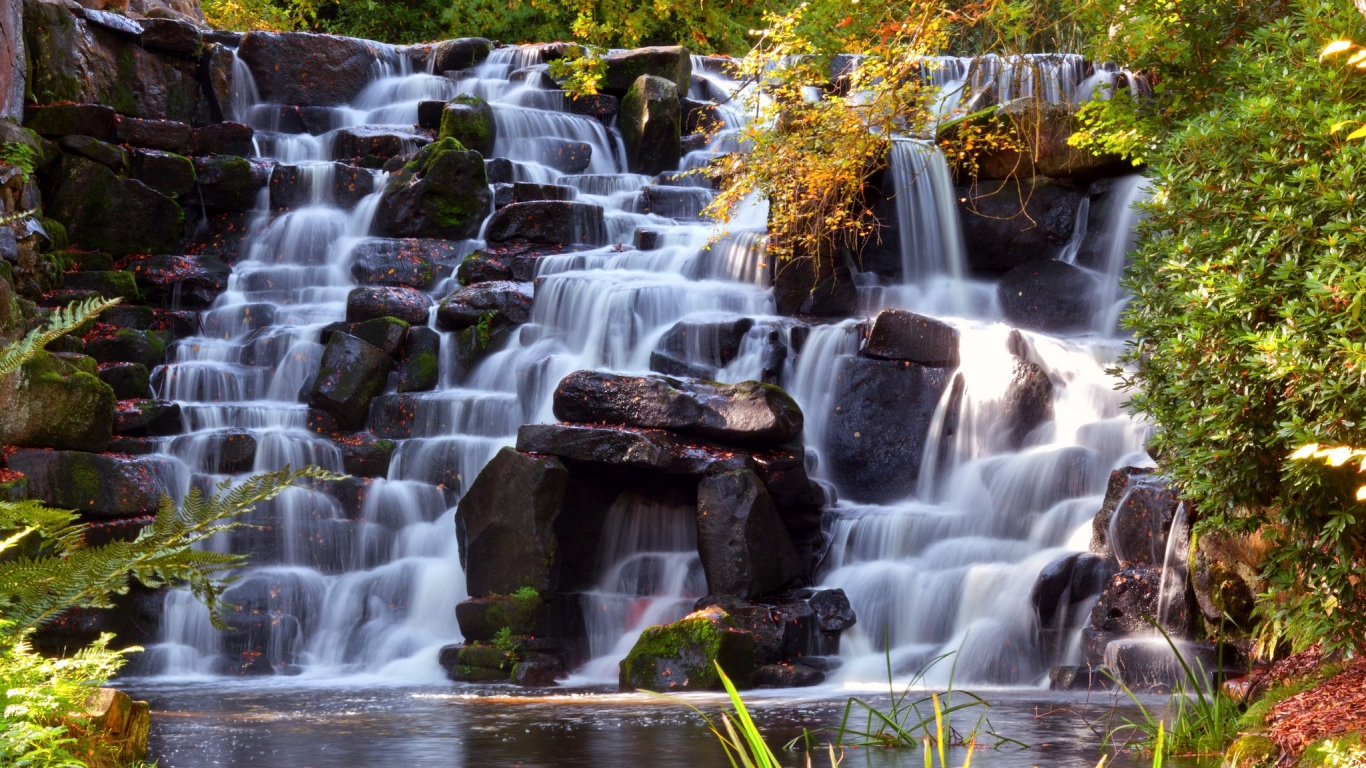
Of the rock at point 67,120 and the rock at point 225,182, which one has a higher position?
the rock at point 67,120

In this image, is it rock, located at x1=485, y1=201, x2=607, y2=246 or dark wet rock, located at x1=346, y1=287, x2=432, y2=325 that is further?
rock, located at x1=485, y1=201, x2=607, y2=246

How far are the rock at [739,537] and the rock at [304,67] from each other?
15.2 m

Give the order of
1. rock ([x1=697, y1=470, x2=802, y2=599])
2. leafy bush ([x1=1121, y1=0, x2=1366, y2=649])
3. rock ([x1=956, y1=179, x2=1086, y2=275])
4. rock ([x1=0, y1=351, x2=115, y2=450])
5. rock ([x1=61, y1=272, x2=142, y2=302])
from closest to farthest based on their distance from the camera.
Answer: leafy bush ([x1=1121, y1=0, x2=1366, y2=649]) < rock ([x1=697, y1=470, x2=802, y2=599]) < rock ([x1=0, y1=351, x2=115, y2=450]) < rock ([x1=61, y1=272, x2=142, y2=302]) < rock ([x1=956, y1=179, x2=1086, y2=275])

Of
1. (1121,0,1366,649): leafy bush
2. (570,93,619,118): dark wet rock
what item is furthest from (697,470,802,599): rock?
(570,93,619,118): dark wet rock

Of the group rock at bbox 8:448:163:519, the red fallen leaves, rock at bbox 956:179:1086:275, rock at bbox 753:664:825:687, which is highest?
rock at bbox 956:179:1086:275

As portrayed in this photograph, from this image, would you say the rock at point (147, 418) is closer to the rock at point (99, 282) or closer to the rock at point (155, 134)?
the rock at point (99, 282)

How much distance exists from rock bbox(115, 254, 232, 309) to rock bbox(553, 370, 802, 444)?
27.1ft

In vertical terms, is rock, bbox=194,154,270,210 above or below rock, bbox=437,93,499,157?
below

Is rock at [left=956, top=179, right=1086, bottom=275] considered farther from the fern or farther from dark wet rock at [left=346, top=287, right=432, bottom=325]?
the fern

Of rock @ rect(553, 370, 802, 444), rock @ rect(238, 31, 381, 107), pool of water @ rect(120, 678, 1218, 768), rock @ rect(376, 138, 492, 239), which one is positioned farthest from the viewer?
rock @ rect(238, 31, 381, 107)

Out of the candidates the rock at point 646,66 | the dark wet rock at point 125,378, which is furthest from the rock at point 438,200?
the dark wet rock at point 125,378

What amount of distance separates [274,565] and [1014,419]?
27.9 feet

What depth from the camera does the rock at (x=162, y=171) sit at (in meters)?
19.9

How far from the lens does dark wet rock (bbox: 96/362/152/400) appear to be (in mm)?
15945
